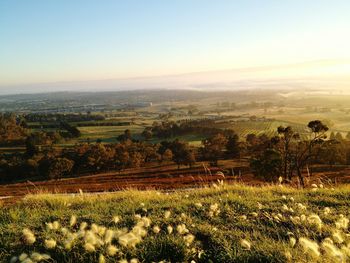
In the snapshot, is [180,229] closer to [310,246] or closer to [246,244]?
[246,244]

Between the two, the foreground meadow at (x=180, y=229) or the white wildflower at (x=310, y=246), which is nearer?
the white wildflower at (x=310, y=246)

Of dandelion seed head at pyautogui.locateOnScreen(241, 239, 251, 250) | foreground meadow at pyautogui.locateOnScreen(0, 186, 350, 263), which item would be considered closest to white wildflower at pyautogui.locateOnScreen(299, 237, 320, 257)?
foreground meadow at pyautogui.locateOnScreen(0, 186, 350, 263)

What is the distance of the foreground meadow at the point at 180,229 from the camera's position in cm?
506

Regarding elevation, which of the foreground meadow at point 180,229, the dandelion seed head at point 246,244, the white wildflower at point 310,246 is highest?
the white wildflower at point 310,246

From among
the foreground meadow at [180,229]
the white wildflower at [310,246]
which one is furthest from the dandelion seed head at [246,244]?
the white wildflower at [310,246]

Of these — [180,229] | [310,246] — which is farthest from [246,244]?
[180,229]

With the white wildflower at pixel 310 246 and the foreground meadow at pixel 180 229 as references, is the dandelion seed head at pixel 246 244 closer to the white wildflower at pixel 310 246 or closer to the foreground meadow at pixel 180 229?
the foreground meadow at pixel 180 229

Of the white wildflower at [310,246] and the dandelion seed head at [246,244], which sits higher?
the white wildflower at [310,246]

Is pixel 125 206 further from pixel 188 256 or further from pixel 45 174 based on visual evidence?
pixel 45 174

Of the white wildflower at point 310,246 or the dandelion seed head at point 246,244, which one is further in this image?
the dandelion seed head at point 246,244

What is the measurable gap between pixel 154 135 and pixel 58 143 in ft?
136

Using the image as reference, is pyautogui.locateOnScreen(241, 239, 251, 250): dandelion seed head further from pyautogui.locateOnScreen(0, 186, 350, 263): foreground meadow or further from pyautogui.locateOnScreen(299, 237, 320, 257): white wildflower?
pyautogui.locateOnScreen(299, 237, 320, 257): white wildflower

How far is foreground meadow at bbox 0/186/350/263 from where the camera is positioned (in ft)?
16.6

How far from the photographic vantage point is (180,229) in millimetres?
5852
